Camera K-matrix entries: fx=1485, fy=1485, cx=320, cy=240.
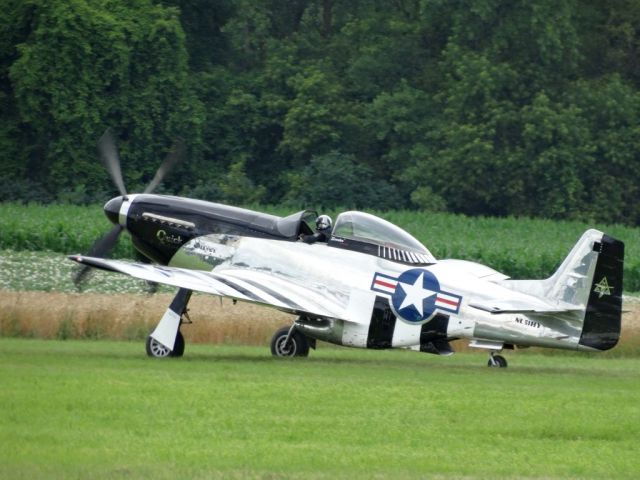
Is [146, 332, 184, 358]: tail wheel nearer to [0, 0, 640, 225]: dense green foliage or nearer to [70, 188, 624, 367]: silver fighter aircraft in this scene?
[70, 188, 624, 367]: silver fighter aircraft

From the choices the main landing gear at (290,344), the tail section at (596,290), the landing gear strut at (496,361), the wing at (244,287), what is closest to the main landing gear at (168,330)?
the wing at (244,287)

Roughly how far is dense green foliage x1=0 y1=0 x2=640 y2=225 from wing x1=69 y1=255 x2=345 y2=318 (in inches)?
1124

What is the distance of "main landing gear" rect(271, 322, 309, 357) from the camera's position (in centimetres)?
1847

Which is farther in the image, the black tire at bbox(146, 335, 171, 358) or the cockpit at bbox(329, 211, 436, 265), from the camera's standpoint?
the black tire at bbox(146, 335, 171, 358)

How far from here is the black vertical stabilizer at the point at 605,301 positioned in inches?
643

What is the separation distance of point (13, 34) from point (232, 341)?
101ft

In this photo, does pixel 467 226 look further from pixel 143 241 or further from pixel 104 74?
pixel 143 241

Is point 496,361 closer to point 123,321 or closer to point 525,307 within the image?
point 525,307

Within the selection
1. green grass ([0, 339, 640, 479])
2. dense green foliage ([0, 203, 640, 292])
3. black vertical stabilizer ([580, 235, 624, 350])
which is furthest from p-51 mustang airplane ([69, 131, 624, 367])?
dense green foliage ([0, 203, 640, 292])

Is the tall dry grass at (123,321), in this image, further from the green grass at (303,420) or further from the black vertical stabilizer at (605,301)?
the black vertical stabilizer at (605,301)

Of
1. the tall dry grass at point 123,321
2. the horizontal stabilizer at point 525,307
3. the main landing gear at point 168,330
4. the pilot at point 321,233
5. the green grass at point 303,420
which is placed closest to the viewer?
the green grass at point 303,420

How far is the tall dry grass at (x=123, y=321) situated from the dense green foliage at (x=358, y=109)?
75.7 ft

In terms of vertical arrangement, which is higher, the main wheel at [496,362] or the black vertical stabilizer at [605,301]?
the black vertical stabilizer at [605,301]

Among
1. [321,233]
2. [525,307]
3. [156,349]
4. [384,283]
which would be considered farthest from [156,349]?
[525,307]
